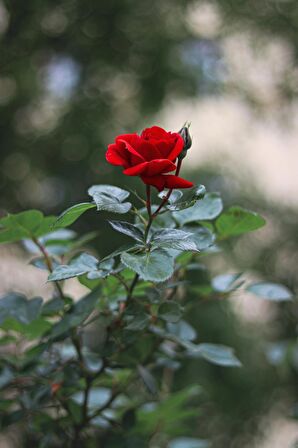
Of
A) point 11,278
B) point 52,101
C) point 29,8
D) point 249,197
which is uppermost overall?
point 29,8

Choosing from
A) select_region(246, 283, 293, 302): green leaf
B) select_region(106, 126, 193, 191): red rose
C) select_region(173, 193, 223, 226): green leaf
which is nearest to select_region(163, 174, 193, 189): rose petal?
select_region(106, 126, 193, 191): red rose

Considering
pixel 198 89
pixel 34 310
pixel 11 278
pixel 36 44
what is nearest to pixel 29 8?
pixel 36 44

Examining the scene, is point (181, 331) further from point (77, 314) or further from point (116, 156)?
point (116, 156)

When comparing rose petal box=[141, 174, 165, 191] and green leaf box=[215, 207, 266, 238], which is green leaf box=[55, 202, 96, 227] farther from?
green leaf box=[215, 207, 266, 238]

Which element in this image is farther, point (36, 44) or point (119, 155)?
point (36, 44)

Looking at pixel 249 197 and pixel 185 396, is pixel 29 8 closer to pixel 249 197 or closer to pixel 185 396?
pixel 249 197

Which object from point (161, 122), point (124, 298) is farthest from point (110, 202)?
point (161, 122)

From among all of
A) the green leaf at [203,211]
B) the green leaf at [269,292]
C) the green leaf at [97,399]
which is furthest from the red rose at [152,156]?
the green leaf at [97,399]
